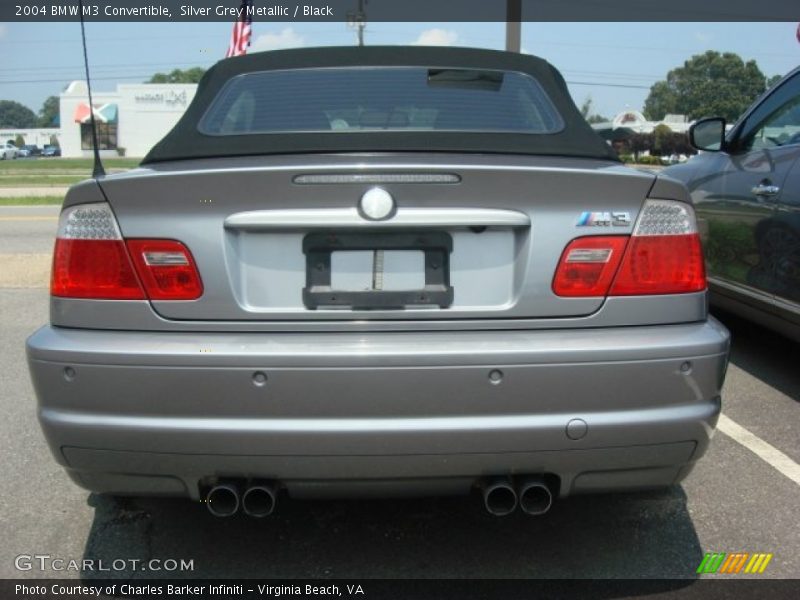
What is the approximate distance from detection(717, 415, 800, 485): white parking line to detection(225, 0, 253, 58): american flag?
10465 millimetres

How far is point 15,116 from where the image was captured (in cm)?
14200

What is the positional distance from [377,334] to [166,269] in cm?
62

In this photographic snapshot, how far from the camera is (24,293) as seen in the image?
7.38 meters

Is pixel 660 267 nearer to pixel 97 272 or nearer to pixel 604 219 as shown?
pixel 604 219

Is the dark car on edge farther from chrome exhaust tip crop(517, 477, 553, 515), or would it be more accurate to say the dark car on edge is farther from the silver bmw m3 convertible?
chrome exhaust tip crop(517, 477, 553, 515)

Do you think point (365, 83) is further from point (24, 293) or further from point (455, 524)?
point (24, 293)

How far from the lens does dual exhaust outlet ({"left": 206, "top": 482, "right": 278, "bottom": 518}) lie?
2.23m

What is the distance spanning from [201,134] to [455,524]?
5.60ft

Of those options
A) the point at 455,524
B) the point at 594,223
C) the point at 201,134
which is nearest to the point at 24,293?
the point at 201,134

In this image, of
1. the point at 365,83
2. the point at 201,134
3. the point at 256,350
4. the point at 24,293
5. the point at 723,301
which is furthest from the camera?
the point at 24,293

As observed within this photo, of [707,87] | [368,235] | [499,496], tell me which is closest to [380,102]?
[368,235]

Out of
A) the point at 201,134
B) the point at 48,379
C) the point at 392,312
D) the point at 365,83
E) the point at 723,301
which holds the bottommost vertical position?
the point at 723,301

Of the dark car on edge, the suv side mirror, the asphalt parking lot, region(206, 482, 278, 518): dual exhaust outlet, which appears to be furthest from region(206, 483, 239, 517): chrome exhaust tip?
the suv side mirror

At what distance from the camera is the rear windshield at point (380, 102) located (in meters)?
2.91
